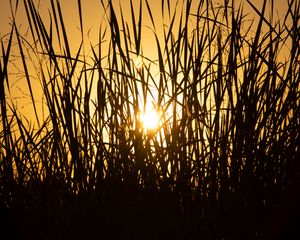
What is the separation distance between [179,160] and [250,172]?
22 centimetres

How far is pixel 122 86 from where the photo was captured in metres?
1.47

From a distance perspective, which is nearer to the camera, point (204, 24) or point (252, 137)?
point (252, 137)

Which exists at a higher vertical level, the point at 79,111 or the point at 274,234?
the point at 79,111

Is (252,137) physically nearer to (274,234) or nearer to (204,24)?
(274,234)

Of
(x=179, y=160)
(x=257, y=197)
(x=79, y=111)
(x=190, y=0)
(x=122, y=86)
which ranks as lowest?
(x=257, y=197)

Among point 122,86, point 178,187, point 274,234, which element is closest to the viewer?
point 274,234

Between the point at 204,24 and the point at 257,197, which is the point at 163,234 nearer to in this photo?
the point at 257,197

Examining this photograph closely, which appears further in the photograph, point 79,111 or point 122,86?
point 122,86

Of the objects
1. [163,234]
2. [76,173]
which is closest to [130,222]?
[163,234]

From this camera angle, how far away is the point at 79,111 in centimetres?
131

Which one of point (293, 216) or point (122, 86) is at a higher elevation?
point (122, 86)

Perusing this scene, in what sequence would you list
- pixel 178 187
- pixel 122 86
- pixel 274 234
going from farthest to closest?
pixel 122 86, pixel 178 187, pixel 274 234

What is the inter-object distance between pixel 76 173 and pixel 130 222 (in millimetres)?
206

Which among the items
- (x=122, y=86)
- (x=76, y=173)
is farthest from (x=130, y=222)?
(x=122, y=86)
